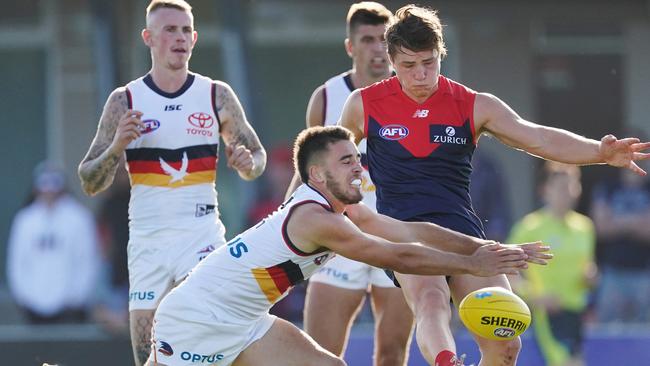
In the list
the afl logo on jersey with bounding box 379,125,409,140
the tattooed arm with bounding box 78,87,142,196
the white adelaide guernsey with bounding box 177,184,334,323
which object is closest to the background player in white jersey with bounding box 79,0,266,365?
the tattooed arm with bounding box 78,87,142,196

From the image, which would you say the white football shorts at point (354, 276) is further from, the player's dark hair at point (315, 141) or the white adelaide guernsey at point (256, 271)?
the player's dark hair at point (315, 141)

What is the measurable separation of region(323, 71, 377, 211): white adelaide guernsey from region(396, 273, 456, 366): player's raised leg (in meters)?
1.35

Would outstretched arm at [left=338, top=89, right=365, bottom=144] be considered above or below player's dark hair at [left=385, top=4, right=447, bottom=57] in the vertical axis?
below

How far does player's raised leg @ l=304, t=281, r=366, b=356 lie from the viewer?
8.91 meters

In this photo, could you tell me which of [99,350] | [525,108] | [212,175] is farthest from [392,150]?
[525,108]

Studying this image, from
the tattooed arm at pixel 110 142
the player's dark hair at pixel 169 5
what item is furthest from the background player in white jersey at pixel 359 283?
the tattooed arm at pixel 110 142

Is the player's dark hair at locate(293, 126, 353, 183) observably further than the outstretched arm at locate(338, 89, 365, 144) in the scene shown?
No

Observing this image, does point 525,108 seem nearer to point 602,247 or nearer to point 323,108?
point 602,247

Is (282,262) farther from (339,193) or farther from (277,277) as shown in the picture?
(339,193)

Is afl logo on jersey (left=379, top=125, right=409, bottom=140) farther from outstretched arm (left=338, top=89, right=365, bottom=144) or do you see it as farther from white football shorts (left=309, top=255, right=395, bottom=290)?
white football shorts (left=309, top=255, right=395, bottom=290)

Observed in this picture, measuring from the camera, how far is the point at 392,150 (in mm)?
7660

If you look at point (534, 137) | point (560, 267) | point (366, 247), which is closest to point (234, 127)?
point (366, 247)

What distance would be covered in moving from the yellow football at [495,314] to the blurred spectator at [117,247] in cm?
738

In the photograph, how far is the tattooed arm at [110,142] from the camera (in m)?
8.13
